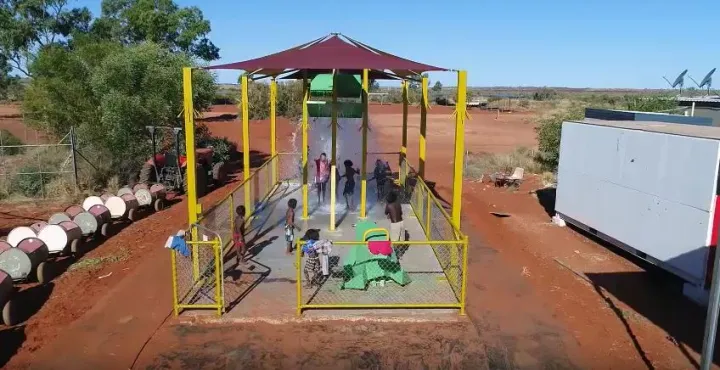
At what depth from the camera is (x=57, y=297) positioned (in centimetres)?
975

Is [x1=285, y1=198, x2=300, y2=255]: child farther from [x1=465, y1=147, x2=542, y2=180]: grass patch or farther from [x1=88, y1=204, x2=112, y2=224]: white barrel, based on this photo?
[x1=465, y1=147, x2=542, y2=180]: grass patch

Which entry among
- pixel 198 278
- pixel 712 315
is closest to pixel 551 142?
pixel 198 278

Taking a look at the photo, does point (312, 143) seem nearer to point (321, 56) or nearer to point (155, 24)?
point (321, 56)

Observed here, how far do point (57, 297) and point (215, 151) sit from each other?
52.2 feet

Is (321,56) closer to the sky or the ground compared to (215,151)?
closer to the sky

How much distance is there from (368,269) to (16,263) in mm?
6185

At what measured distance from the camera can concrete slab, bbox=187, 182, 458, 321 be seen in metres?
8.60

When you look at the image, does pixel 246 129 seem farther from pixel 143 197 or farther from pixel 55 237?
pixel 143 197

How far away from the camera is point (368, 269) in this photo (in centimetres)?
937

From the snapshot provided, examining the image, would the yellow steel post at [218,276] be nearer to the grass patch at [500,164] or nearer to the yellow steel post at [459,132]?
the yellow steel post at [459,132]

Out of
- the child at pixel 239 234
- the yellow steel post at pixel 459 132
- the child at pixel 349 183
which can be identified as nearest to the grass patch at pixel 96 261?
the child at pixel 239 234

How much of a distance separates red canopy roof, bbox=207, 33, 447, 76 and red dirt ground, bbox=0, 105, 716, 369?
405 cm

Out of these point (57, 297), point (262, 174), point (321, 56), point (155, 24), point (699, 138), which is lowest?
point (57, 297)

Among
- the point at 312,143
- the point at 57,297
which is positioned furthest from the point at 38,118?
the point at 57,297
